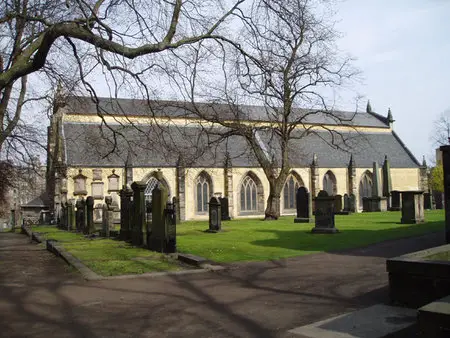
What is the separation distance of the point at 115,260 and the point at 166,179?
84.9ft

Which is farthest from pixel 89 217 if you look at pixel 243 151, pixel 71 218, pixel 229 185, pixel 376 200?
pixel 243 151

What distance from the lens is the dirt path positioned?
5.40m

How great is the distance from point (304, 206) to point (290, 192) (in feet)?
62.1

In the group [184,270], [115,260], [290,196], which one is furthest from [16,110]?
[290,196]

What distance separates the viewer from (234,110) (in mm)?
25562

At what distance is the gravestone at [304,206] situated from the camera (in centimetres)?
2244

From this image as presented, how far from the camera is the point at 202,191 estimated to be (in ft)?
126

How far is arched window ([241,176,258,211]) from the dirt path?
1149 inches

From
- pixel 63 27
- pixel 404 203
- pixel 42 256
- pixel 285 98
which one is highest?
pixel 285 98

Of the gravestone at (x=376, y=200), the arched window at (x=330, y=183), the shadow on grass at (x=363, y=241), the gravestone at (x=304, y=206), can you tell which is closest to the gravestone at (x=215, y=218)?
the shadow on grass at (x=363, y=241)

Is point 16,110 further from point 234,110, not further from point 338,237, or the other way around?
point 338,237

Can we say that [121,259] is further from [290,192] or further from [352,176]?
[352,176]

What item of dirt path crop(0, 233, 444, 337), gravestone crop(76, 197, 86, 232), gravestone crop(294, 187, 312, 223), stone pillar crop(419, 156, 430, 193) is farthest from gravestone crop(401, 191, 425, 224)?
stone pillar crop(419, 156, 430, 193)

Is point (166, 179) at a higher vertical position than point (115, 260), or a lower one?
higher
